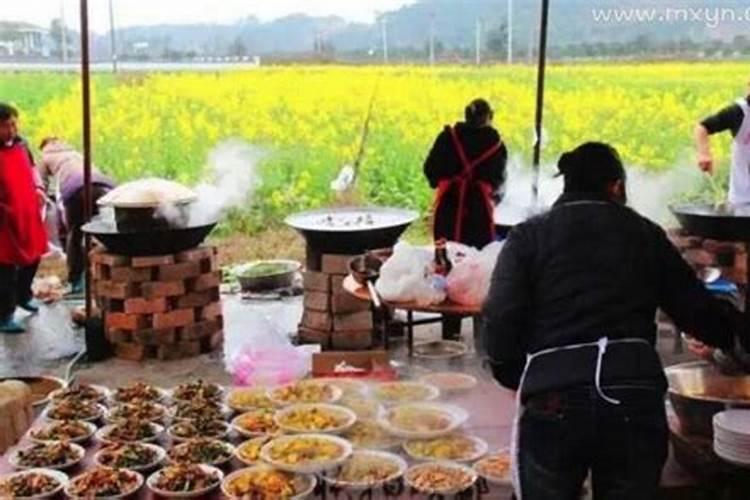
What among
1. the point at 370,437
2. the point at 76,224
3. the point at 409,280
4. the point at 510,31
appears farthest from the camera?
the point at 510,31

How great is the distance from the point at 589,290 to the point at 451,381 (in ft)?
5.71

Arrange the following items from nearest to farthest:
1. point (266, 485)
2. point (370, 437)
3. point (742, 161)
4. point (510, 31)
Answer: point (266, 485) < point (370, 437) < point (742, 161) < point (510, 31)

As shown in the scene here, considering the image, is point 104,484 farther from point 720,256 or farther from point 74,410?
point 720,256

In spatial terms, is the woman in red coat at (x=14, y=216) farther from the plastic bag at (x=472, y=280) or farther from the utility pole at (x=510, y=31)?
the utility pole at (x=510, y=31)

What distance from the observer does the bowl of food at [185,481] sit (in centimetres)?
348

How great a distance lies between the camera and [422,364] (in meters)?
5.48

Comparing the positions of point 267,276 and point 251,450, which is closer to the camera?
point 251,450

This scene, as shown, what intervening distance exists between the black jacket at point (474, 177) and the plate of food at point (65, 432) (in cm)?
341

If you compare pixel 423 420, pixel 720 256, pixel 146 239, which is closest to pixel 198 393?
pixel 423 420

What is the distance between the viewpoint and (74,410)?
4.32 metres

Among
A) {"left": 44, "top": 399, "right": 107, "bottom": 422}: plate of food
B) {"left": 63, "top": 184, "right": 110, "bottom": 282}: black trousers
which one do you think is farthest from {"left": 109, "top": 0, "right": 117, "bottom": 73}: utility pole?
{"left": 44, "top": 399, "right": 107, "bottom": 422}: plate of food

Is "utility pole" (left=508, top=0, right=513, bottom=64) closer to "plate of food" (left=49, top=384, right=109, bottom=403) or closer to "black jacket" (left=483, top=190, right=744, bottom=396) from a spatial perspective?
"plate of food" (left=49, top=384, right=109, bottom=403)

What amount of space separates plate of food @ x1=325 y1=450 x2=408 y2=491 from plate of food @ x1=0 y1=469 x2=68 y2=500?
971 mm

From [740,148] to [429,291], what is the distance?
2.87 meters
